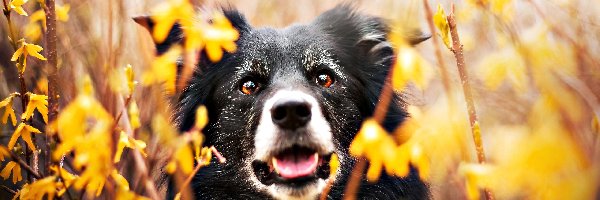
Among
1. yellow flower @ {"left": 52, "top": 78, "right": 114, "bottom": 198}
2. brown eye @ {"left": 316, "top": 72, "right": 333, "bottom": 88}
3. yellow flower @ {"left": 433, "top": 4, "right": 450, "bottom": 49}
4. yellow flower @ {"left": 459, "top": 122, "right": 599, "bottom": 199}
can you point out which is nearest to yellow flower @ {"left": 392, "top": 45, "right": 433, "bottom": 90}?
yellow flower @ {"left": 433, "top": 4, "right": 450, "bottom": 49}

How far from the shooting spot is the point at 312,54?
406 cm

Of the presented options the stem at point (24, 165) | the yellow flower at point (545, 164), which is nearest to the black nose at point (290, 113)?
the stem at point (24, 165)

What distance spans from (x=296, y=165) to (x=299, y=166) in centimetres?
2

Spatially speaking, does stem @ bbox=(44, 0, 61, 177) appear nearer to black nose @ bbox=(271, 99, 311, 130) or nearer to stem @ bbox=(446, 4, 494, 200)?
black nose @ bbox=(271, 99, 311, 130)

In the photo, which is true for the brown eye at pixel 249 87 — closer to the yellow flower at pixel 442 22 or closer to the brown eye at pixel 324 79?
the brown eye at pixel 324 79

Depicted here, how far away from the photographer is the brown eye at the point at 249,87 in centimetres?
402

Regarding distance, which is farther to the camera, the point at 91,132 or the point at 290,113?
the point at 290,113

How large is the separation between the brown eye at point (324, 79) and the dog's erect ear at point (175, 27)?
724 mm

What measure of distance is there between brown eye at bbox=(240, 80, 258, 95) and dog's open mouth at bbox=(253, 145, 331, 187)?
0.56m

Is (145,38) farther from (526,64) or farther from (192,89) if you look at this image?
(526,64)

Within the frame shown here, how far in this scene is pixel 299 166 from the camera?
11.7 ft

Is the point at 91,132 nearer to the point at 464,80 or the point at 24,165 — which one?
the point at 24,165

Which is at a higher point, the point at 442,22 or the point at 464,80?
the point at 442,22

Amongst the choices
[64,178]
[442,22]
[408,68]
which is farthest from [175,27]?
[408,68]
